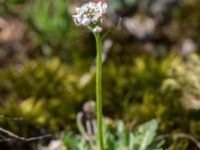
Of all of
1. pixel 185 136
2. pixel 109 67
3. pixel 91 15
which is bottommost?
pixel 185 136

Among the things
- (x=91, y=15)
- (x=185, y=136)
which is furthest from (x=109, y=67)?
(x=91, y=15)

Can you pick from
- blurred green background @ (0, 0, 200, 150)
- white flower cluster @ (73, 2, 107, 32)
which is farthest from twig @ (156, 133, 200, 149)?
white flower cluster @ (73, 2, 107, 32)

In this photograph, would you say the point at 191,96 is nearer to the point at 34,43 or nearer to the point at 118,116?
the point at 118,116

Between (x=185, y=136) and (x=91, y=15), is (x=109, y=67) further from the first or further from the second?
(x=91, y=15)

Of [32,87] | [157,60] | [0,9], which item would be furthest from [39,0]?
[157,60]

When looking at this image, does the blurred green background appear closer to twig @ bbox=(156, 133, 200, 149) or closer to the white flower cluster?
twig @ bbox=(156, 133, 200, 149)
